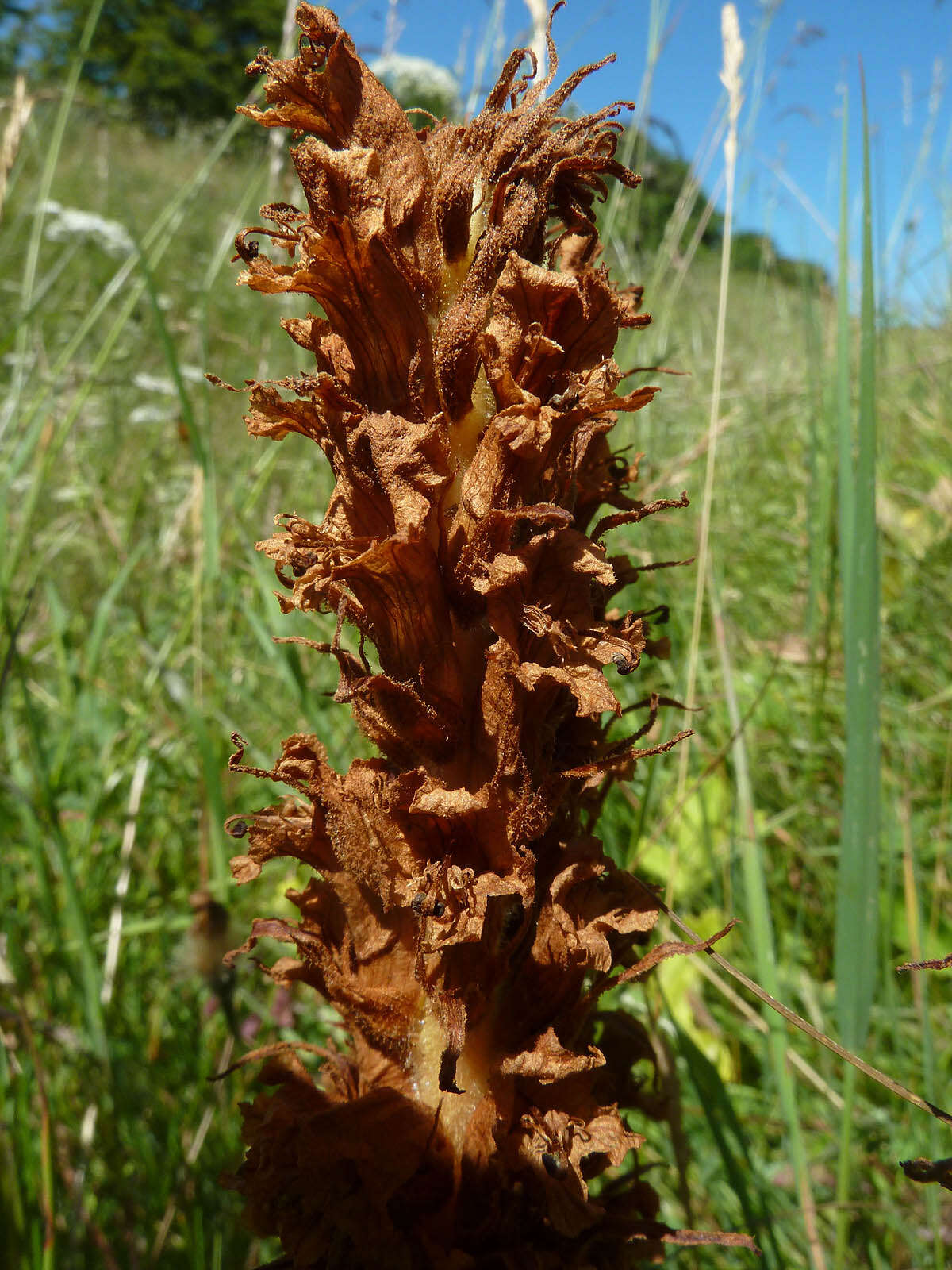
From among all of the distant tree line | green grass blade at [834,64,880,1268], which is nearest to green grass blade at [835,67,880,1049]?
green grass blade at [834,64,880,1268]

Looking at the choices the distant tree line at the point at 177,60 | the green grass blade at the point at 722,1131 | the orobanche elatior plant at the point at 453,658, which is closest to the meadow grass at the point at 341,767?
the green grass blade at the point at 722,1131

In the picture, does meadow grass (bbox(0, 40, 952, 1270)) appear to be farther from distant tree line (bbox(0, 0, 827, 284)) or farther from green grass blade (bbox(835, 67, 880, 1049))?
distant tree line (bbox(0, 0, 827, 284))

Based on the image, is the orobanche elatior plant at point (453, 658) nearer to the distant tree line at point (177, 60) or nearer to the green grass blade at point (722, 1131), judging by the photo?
the green grass blade at point (722, 1131)

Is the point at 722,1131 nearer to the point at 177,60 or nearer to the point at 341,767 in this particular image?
the point at 341,767

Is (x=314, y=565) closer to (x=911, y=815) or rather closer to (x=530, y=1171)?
(x=530, y=1171)

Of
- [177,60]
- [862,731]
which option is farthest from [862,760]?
[177,60]

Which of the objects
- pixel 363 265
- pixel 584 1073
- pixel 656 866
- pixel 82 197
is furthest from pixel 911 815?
pixel 82 197
